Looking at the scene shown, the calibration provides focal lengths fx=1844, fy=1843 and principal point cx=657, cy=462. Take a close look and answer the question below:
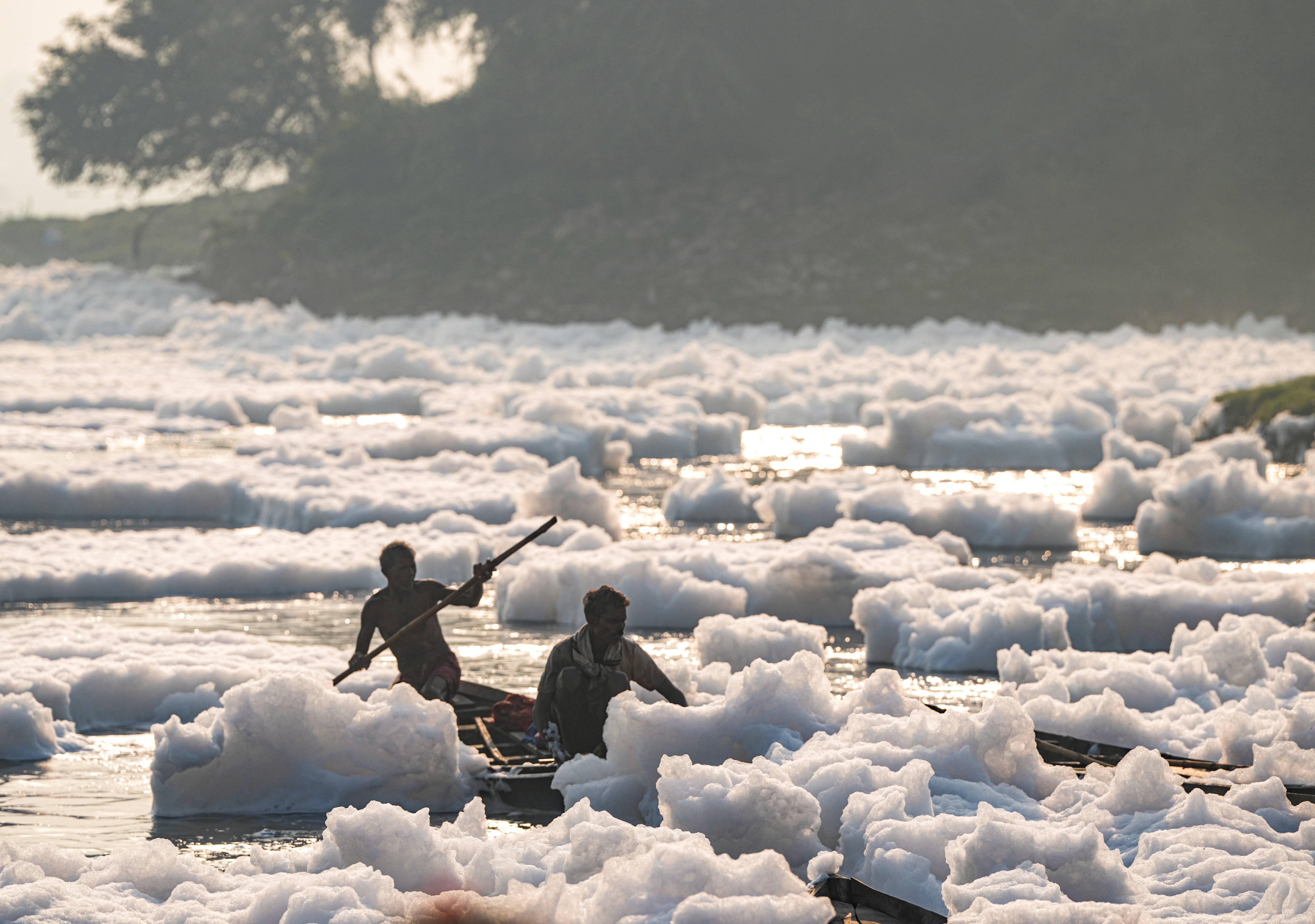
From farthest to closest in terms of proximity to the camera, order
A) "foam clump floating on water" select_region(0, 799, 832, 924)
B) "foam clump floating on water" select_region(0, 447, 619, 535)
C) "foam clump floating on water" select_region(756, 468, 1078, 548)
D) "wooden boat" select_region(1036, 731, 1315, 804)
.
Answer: "foam clump floating on water" select_region(0, 447, 619, 535) < "foam clump floating on water" select_region(756, 468, 1078, 548) < "wooden boat" select_region(1036, 731, 1315, 804) < "foam clump floating on water" select_region(0, 799, 832, 924)

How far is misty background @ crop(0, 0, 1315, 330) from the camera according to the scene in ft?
147

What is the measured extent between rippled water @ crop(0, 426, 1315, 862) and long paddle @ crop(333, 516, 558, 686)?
110cm

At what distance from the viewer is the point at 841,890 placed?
6.34 metres

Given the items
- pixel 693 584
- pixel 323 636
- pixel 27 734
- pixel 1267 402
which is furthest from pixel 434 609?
pixel 1267 402

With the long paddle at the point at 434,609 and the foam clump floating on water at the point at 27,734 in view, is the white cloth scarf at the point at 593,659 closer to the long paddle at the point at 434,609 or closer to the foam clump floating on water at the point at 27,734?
the long paddle at the point at 434,609

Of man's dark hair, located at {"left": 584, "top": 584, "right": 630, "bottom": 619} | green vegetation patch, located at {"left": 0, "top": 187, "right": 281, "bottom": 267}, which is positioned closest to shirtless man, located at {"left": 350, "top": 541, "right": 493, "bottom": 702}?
man's dark hair, located at {"left": 584, "top": 584, "right": 630, "bottom": 619}

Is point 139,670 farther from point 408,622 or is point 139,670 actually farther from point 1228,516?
point 1228,516

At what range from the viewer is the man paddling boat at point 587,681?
830 cm

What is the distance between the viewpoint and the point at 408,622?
9688 millimetres

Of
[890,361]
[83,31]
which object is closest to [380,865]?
[890,361]

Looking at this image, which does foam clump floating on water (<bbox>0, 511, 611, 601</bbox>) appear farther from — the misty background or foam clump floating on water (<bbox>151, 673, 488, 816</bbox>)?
the misty background

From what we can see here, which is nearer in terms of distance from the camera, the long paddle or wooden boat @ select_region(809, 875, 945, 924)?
wooden boat @ select_region(809, 875, 945, 924)

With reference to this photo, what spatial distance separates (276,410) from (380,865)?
21.5 m

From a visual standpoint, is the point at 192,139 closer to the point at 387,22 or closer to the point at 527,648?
the point at 387,22
